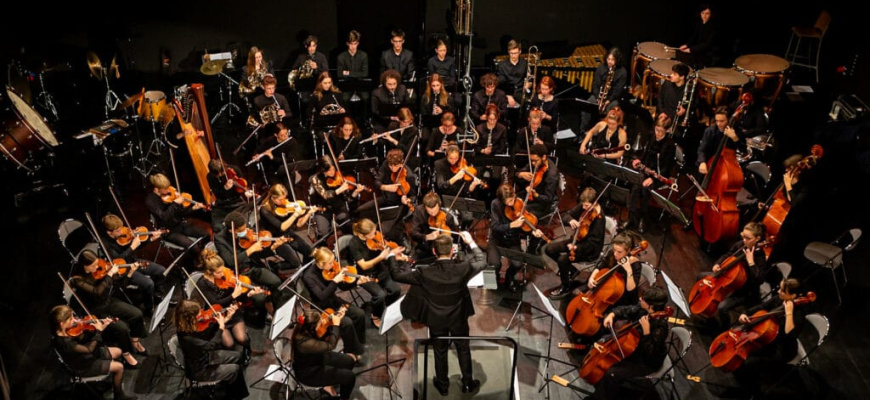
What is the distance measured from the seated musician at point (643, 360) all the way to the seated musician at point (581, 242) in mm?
1208

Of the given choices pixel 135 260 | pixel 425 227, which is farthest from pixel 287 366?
pixel 135 260

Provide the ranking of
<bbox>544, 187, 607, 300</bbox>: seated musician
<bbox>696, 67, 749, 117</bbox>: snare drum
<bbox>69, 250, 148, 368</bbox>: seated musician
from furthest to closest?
<bbox>696, 67, 749, 117</bbox>: snare drum, <bbox>544, 187, 607, 300</bbox>: seated musician, <bbox>69, 250, 148, 368</bbox>: seated musician

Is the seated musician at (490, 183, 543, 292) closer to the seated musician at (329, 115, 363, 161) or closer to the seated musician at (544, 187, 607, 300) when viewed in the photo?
the seated musician at (544, 187, 607, 300)

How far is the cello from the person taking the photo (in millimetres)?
7160

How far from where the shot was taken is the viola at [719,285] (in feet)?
20.5

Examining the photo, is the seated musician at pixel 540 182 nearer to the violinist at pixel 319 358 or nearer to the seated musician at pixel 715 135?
the seated musician at pixel 715 135

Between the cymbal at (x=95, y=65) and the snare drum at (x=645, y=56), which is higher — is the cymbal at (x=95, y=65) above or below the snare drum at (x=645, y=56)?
below

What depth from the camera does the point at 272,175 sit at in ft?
28.3

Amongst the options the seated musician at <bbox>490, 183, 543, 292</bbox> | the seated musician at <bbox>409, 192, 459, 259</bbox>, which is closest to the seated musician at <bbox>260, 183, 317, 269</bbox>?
the seated musician at <bbox>409, 192, 459, 259</bbox>

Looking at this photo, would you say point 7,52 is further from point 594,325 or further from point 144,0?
point 594,325

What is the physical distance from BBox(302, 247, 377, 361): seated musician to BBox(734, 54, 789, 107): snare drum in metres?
6.06

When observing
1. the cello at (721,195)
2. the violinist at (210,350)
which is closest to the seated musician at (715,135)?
the cello at (721,195)

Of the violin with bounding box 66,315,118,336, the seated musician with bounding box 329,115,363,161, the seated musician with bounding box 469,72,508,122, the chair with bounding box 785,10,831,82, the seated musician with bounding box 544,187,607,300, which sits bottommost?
the violin with bounding box 66,315,118,336

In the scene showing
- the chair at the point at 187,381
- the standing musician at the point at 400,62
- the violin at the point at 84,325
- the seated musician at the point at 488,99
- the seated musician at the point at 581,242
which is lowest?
the chair at the point at 187,381
